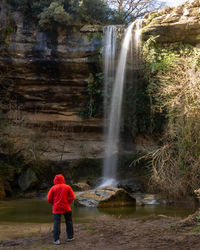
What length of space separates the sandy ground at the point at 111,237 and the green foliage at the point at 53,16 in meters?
13.3

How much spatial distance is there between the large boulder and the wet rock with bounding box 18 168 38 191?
4.94 meters

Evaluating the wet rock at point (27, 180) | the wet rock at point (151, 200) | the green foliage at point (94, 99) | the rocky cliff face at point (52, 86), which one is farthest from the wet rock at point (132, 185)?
the green foliage at point (94, 99)

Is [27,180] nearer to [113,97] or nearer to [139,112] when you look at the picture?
[113,97]

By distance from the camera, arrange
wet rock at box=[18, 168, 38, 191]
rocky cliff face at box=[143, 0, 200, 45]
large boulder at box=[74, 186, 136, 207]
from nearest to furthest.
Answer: large boulder at box=[74, 186, 136, 207] → wet rock at box=[18, 168, 38, 191] → rocky cliff face at box=[143, 0, 200, 45]

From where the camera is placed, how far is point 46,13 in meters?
17.4

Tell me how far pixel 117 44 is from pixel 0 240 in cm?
1410

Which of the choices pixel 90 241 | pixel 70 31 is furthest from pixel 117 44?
pixel 90 241

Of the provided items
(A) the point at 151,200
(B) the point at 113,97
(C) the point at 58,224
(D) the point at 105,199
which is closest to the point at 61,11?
(B) the point at 113,97

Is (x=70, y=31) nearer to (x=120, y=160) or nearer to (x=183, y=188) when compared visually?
(x=120, y=160)

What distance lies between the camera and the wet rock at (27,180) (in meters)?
15.2

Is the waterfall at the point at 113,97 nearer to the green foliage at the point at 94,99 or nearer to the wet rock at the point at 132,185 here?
the green foliage at the point at 94,99

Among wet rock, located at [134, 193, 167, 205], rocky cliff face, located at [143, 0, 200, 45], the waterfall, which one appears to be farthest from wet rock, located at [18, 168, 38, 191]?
rocky cliff face, located at [143, 0, 200, 45]

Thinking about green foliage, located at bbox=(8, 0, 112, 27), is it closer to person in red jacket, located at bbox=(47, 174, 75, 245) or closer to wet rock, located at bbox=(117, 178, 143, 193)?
wet rock, located at bbox=(117, 178, 143, 193)

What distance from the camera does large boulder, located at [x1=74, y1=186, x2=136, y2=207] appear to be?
1064 centimetres
